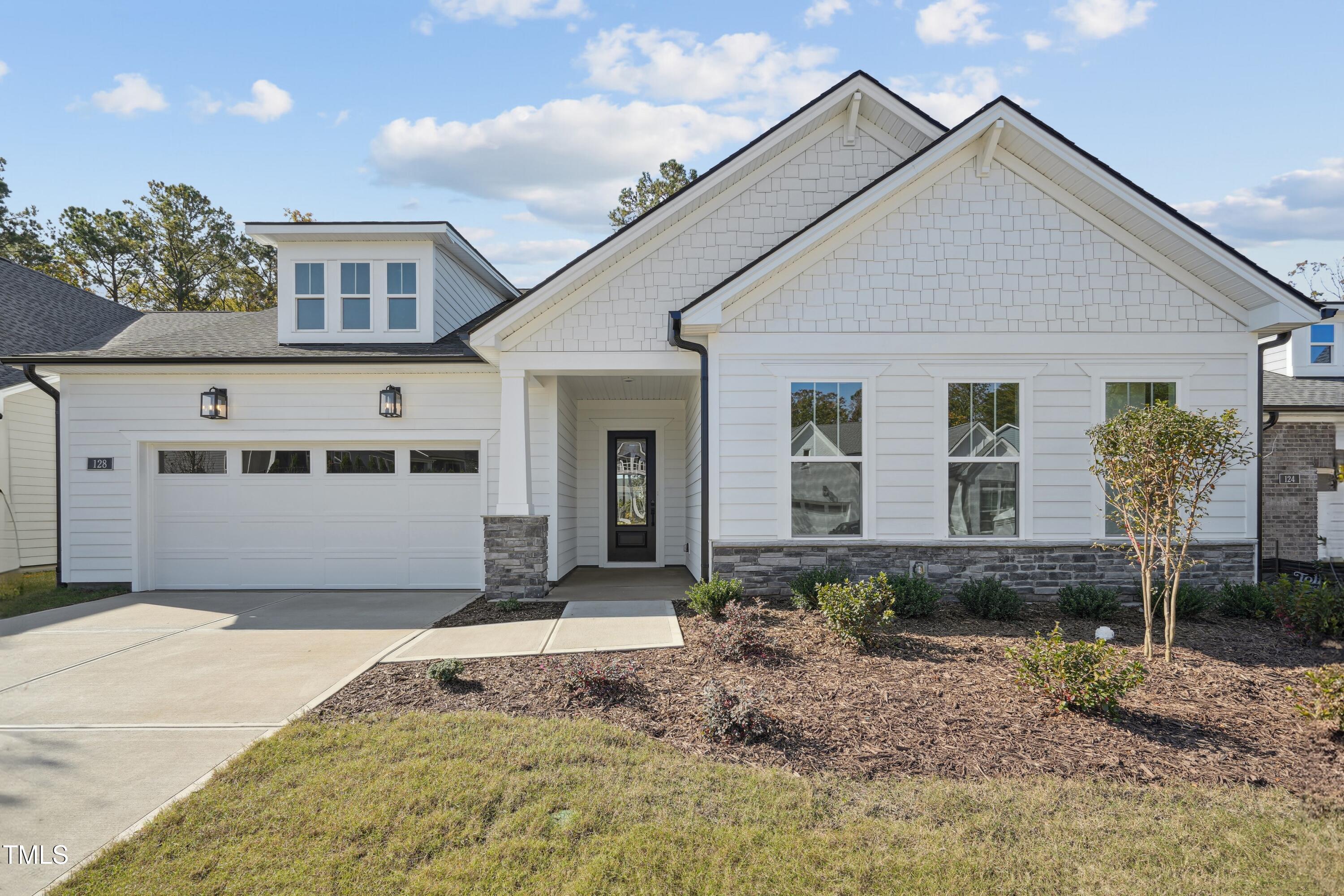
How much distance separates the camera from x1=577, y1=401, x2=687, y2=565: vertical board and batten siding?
43.0 ft

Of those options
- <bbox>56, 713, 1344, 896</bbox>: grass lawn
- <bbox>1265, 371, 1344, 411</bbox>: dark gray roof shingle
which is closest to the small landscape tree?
Answer: <bbox>56, 713, 1344, 896</bbox>: grass lawn

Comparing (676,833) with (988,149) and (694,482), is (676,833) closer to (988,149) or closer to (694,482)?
(694,482)

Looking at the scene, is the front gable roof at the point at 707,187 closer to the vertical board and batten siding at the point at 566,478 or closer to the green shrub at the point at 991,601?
the vertical board and batten siding at the point at 566,478

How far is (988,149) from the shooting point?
27.4 ft

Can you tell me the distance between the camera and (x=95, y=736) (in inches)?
185


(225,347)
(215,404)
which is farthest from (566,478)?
(225,347)

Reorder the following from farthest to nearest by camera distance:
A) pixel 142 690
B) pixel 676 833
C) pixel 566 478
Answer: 1. pixel 566 478
2. pixel 142 690
3. pixel 676 833

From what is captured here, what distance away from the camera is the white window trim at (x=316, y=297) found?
451 inches

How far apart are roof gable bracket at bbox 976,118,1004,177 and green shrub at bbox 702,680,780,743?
6935 mm

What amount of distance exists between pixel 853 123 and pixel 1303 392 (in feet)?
32.7

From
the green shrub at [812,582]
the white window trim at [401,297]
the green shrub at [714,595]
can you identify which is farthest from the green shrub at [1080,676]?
the white window trim at [401,297]

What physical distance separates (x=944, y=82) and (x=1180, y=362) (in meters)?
5.22

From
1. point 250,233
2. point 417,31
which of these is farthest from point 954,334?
point 250,233

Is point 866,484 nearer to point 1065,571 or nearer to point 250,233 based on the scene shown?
point 1065,571
